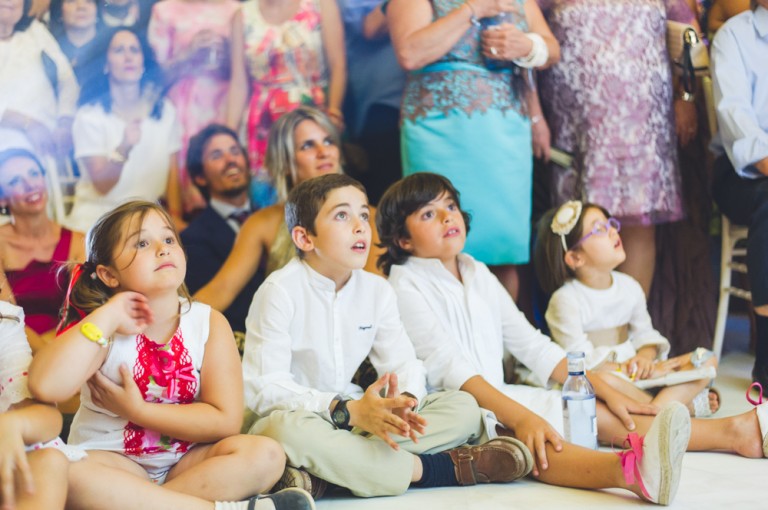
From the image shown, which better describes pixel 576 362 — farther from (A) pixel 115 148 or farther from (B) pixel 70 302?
(A) pixel 115 148

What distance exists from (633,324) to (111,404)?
4.84 ft

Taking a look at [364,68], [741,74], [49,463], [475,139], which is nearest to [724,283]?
[741,74]

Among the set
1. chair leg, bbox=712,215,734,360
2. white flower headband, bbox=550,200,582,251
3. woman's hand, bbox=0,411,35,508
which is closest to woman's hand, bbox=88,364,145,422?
woman's hand, bbox=0,411,35,508

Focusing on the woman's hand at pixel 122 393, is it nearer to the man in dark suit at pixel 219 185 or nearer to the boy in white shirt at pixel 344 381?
the boy in white shirt at pixel 344 381

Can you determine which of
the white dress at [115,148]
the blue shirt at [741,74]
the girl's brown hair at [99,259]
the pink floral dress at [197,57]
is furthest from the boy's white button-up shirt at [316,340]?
the blue shirt at [741,74]

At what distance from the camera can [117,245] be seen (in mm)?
1619

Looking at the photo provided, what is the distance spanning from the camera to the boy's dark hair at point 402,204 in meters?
2.20

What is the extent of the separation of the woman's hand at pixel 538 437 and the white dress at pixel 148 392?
2.14 ft

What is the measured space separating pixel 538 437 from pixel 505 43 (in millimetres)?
1221

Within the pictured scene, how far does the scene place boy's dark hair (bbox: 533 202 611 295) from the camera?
8.18 ft

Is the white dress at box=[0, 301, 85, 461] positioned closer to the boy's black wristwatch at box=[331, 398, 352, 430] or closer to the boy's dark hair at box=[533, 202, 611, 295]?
the boy's black wristwatch at box=[331, 398, 352, 430]

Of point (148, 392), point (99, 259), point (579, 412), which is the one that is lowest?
point (579, 412)

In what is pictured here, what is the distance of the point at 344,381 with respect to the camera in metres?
1.96

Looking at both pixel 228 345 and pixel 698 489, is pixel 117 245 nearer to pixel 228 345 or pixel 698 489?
pixel 228 345
